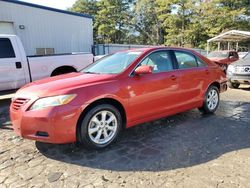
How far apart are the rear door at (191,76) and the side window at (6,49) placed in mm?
4667

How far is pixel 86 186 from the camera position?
2992 mm

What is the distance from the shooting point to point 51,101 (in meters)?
3.53

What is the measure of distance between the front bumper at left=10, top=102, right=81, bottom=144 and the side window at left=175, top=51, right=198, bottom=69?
250 cm

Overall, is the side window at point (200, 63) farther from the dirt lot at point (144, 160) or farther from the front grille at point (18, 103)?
the front grille at point (18, 103)

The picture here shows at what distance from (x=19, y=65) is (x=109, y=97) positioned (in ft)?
14.4

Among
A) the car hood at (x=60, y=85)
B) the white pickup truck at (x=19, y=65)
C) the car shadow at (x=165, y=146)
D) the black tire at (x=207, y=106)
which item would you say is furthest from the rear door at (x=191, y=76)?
the white pickup truck at (x=19, y=65)

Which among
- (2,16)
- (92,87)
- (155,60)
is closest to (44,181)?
(92,87)

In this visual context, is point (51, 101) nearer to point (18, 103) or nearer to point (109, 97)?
point (18, 103)

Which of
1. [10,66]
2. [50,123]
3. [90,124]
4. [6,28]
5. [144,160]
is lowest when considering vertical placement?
[144,160]

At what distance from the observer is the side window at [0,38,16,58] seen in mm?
7059

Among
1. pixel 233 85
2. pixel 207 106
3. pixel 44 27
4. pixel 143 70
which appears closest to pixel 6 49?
pixel 143 70

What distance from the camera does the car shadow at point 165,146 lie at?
352 centimetres

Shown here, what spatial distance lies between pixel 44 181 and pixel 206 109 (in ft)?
12.9

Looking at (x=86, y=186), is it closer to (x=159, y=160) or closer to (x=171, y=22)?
(x=159, y=160)
